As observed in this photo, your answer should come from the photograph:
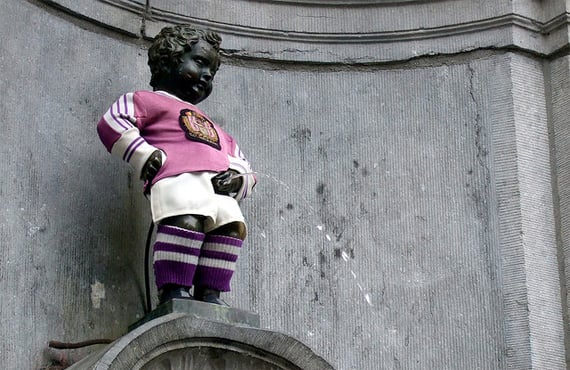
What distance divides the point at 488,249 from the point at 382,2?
1105 millimetres

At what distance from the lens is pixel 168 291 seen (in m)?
4.14

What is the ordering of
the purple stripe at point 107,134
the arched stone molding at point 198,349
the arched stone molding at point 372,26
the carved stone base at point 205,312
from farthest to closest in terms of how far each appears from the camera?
1. the arched stone molding at point 372,26
2. the purple stripe at point 107,134
3. the carved stone base at point 205,312
4. the arched stone molding at point 198,349

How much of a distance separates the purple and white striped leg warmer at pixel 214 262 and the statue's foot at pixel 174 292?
89 mm

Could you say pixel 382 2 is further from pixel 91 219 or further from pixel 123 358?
pixel 123 358

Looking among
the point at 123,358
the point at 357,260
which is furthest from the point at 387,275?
the point at 123,358

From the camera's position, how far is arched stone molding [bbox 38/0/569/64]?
5160 millimetres

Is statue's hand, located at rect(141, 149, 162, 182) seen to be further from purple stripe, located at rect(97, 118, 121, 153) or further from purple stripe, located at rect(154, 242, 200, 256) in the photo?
purple stripe, located at rect(154, 242, 200, 256)

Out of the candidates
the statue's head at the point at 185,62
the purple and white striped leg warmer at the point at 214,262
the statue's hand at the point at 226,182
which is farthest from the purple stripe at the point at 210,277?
the statue's head at the point at 185,62

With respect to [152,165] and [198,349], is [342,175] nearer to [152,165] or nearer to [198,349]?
[152,165]

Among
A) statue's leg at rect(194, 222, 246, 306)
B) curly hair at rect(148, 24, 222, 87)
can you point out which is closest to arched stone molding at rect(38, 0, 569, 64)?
curly hair at rect(148, 24, 222, 87)

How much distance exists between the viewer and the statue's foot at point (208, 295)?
4.20m

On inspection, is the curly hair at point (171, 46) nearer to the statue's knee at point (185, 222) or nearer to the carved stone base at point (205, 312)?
the statue's knee at point (185, 222)

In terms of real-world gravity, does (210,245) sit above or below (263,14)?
below

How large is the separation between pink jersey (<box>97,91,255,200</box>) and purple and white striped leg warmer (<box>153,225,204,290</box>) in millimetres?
204
